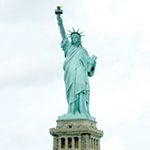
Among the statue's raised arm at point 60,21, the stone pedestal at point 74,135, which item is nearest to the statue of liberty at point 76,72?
the statue's raised arm at point 60,21

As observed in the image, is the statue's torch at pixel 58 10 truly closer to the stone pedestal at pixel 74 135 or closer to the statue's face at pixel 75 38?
the statue's face at pixel 75 38

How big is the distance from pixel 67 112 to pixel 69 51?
628 centimetres

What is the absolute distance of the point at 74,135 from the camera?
60.0 meters

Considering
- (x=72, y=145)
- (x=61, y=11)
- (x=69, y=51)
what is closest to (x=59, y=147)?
(x=72, y=145)

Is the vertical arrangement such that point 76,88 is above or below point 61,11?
below

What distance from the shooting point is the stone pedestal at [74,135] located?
196 ft

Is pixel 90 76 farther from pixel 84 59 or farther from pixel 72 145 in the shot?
pixel 72 145

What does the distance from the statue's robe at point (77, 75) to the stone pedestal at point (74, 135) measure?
1.42 m

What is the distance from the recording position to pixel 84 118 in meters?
60.5

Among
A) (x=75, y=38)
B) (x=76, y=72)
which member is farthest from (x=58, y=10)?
(x=76, y=72)

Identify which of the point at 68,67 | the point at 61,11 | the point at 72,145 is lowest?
the point at 72,145

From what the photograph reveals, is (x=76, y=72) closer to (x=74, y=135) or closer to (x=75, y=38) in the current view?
(x=75, y=38)

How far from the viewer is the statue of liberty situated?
61.4m

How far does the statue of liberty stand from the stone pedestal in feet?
2.34
